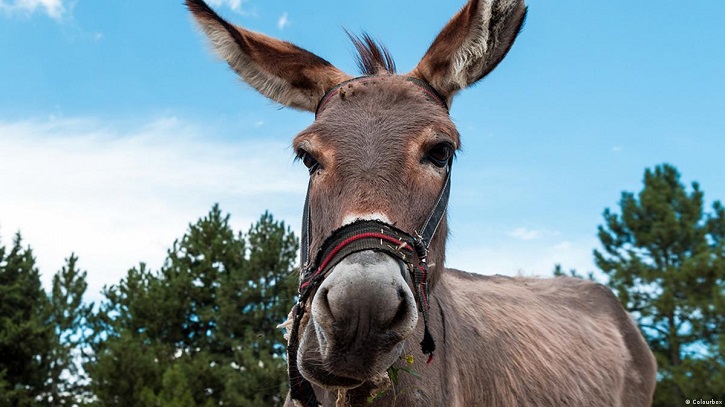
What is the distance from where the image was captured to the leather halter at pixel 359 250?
2859 millimetres

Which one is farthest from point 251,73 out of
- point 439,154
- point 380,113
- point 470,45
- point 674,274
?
point 674,274

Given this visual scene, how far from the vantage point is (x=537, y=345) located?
5219 millimetres

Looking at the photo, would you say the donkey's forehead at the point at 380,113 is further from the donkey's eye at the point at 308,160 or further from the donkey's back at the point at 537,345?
the donkey's back at the point at 537,345

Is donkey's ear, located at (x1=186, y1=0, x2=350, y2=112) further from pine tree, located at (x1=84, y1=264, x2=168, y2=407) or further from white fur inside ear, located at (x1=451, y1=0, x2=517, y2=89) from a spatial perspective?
pine tree, located at (x1=84, y1=264, x2=168, y2=407)

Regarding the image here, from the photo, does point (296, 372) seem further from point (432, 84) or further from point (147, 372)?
point (147, 372)

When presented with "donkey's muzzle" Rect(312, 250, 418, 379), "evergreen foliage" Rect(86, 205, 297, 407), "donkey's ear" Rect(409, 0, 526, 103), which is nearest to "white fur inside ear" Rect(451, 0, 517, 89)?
"donkey's ear" Rect(409, 0, 526, 103)

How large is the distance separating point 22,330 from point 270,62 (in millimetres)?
28953

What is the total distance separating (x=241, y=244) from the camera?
95.5 feet

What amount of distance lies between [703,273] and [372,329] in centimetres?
2424

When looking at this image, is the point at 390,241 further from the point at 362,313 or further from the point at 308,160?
the point at 308,160

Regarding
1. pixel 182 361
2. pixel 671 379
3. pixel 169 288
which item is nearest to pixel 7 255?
pixel 169 288

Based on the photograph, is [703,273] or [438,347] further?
[703,273]

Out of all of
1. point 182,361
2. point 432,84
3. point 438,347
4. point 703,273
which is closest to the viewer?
point 438,347

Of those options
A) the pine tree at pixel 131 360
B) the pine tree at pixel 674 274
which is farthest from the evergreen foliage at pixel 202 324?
the pine tree at pixel 674 274
